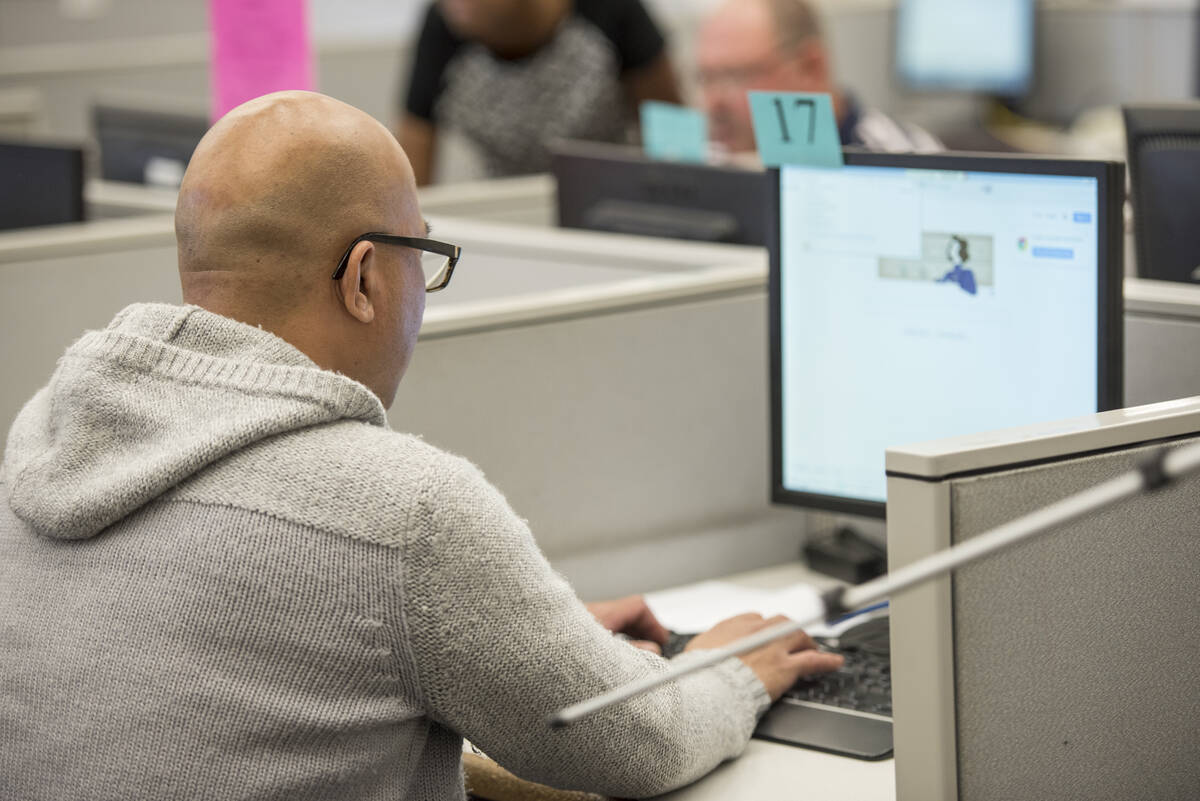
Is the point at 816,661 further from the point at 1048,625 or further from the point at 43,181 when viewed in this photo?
the point at 43,181

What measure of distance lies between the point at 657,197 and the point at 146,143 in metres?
1.08

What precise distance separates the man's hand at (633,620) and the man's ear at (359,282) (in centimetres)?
44

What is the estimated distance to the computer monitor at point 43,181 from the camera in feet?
7.50

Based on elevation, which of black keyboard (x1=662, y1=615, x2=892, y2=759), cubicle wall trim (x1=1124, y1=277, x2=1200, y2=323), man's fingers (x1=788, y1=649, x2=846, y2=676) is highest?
cubicle wall trim (x1=1124, y1=277, x2=1200, y2=323)

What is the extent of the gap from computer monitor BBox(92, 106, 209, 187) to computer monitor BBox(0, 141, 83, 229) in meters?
0.37

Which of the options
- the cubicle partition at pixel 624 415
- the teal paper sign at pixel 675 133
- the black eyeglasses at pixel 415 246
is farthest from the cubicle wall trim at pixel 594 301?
the teal paper sign at pixel 675 133

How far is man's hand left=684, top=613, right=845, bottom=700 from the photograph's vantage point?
1281 mm

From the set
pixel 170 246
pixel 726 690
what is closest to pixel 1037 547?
pixel 726 690

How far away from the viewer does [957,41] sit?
546 cm

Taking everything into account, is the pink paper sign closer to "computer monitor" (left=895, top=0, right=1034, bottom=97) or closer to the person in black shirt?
the person in black shirt

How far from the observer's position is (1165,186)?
61.8 inches

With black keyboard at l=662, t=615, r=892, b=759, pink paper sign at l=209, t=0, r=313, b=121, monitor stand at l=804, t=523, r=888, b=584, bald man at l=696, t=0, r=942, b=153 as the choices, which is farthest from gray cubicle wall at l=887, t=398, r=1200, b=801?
bald man at l=696, t=0, r=942, b=153

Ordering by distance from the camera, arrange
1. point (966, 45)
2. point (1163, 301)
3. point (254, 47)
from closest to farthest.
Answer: point (1163, 301) → point (254, 47) → point (966, 45)

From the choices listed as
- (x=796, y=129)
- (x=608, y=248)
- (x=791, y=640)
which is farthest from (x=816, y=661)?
(x=608, y=248)
